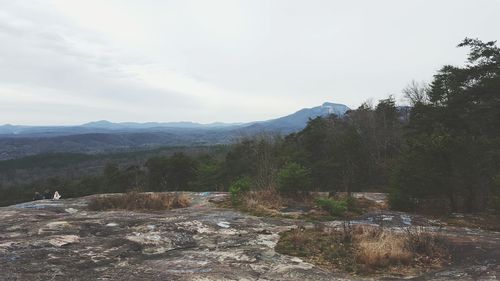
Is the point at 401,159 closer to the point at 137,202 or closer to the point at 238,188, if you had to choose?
the point at 238,188

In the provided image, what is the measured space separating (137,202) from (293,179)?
5.07 m

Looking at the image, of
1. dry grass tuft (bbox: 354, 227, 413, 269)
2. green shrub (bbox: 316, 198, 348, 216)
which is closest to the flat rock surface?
dry grass tuft (bbox: 354, 227, 413, 269)

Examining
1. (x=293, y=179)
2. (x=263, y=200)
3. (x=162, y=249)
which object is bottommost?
(x=263, y=200)

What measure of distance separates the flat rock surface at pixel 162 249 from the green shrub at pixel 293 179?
3.64 m

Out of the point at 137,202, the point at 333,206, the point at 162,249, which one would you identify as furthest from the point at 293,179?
the point at 162,249

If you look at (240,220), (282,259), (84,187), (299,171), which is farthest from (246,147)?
(282,259)

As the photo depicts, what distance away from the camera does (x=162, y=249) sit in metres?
7.25

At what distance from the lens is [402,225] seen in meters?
10.1

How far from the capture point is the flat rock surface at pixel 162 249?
585 cm

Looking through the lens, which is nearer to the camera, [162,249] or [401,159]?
[162,249]

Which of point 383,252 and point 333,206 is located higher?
point 383,252

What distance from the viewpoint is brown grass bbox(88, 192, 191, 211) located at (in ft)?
39.5

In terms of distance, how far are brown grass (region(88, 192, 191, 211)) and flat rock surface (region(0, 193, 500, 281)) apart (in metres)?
1.56

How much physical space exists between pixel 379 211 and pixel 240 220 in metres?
4.67
